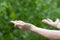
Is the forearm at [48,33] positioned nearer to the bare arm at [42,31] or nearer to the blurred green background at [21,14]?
the bare arm at [42,31]

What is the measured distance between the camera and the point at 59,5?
15.5 ft

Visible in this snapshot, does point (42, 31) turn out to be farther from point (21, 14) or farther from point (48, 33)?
point (21, 14)

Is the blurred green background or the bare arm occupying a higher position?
the blurred green background


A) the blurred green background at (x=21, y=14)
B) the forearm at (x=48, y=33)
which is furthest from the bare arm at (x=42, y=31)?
the blurred green background at (x=21, y=14)

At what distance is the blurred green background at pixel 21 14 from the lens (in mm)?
3211

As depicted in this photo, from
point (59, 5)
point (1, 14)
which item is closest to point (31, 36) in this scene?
point (1, 14)

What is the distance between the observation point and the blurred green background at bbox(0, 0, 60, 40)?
321 centimetres

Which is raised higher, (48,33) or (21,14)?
(21,14)

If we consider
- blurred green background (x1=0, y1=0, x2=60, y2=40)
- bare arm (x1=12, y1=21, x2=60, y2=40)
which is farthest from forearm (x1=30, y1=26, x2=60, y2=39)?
blurred green background (x1=0, y1=0, x2=60, y2=40)

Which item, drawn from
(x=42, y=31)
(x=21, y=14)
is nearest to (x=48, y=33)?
(x=42, y=31)

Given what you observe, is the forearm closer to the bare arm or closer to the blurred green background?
the bare arm

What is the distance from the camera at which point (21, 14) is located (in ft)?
11.3

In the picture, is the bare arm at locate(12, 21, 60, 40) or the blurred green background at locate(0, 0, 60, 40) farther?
the blurred green background at locate(0, 0, 60, 40)

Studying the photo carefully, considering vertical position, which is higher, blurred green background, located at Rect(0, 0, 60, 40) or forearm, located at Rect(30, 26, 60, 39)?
blurred green background, located at Rect(0, 0, 60, 40)
